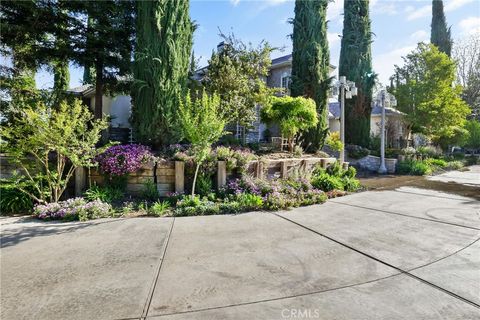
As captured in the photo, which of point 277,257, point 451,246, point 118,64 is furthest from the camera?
point 118,64

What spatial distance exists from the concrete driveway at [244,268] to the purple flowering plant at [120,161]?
1.63 meters

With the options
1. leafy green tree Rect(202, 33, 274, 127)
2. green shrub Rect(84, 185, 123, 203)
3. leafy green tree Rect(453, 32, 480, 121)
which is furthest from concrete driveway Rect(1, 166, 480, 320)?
leafy green tree Rect(453, 32, 480, 121)

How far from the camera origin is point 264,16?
10.7 metres

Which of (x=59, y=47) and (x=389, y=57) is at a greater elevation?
(x=389, y=57)

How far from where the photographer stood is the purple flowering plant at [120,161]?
20.9 feet

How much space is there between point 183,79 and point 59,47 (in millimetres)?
4761

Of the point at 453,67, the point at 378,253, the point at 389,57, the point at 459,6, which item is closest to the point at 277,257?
the point at 378,253

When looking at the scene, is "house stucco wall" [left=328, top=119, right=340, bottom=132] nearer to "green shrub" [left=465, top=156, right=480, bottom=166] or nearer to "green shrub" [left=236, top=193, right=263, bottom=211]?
"green shrub" [left=465, top=156, right=480, bottom=166]

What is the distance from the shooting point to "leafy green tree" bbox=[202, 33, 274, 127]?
10.1 meters

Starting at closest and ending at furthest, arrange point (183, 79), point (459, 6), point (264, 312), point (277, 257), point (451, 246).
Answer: point (264, 312) → point (277, 257) → point (451, 246) → point (183, 79) → point (459, 6)

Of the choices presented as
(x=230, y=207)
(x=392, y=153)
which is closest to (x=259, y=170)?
(x=230, y=207)

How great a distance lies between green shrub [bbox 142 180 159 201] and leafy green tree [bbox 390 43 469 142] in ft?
50.1

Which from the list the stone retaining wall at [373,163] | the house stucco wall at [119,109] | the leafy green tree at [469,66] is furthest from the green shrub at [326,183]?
the leafy green tree at [469,66]

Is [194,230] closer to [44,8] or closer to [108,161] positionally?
[108,161]
